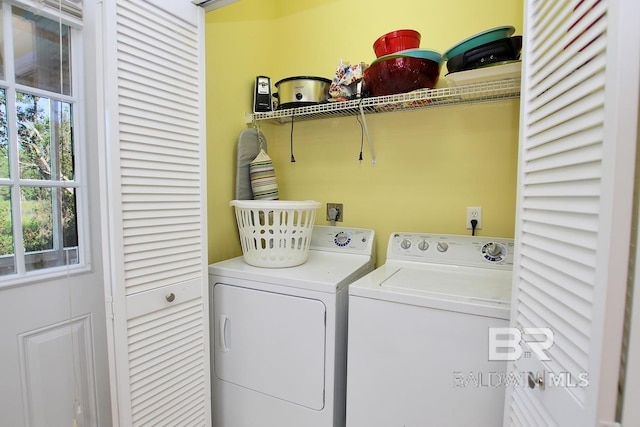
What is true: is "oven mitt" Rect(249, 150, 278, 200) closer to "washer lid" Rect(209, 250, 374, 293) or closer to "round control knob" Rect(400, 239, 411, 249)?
"washer lid" Rect(209, 250, 374, 293)

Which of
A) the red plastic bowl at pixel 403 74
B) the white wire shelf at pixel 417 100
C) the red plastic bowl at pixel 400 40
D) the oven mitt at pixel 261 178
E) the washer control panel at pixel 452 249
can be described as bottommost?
the washer control panel at pixel 452 249

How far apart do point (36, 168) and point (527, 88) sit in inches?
63.2

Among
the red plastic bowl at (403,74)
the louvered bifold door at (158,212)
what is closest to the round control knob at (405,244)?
the red plastic bowl at (403,74)

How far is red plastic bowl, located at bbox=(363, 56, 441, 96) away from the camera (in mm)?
1457

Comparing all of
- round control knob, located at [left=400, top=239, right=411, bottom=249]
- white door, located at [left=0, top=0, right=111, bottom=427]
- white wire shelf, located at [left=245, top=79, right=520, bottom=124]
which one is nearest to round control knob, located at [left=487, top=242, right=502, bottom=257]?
round control knob, located at [left=400, top=239, right=411, bottom=249]

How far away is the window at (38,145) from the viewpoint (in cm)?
101

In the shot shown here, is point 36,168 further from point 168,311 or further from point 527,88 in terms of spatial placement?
point 527,88

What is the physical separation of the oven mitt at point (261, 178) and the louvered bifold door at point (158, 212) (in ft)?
1.72

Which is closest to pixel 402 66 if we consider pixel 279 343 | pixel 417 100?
pixel 417 100

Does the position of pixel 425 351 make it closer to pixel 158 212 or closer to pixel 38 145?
pixel 158 212

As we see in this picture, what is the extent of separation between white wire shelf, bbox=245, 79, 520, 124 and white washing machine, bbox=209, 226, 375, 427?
85 cm

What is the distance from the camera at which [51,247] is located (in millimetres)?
1132

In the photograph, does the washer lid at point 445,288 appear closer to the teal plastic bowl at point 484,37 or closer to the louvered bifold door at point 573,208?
the louvered bifold door at point 573,208

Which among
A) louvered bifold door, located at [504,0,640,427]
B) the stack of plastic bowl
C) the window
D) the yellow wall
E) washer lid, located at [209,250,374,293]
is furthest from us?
the yellow wall
